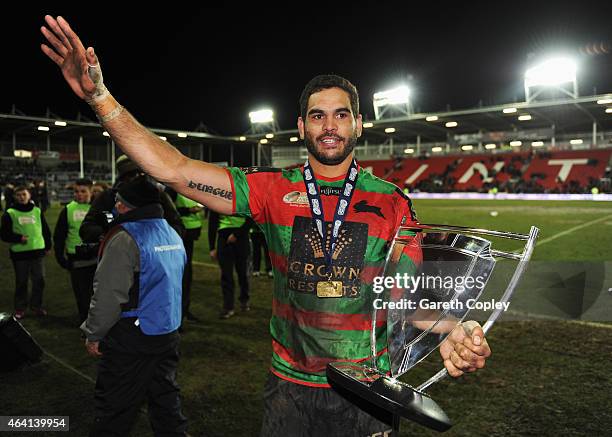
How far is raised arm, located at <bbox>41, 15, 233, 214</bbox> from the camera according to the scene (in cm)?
171

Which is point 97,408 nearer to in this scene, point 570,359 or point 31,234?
point 570,359

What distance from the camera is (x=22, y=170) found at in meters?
43.3

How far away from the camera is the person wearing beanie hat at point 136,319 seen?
293 cm

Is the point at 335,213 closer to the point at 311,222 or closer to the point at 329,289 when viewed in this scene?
the point at 311,222

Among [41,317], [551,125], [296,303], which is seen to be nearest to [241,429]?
[296,303]

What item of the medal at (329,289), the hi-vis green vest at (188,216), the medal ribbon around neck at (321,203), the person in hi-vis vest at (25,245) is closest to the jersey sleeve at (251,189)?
the medal ribbon around neck at (321,203)

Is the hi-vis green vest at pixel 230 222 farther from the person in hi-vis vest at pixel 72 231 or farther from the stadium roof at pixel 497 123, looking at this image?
the stadium roof at pixel 497 123

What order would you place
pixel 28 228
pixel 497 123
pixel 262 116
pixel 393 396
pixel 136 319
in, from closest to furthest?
pixel 393 396, pixel 136 319, pixel 28 228, pixel 497 123, pixel 262 116

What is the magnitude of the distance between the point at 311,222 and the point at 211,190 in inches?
18.0

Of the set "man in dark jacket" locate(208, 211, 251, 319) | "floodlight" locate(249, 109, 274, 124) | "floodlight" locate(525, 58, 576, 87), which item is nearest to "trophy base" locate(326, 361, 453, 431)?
"man in dark jacket" locate(208, 211, 251, 319)

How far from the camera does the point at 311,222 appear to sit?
2.01 metres

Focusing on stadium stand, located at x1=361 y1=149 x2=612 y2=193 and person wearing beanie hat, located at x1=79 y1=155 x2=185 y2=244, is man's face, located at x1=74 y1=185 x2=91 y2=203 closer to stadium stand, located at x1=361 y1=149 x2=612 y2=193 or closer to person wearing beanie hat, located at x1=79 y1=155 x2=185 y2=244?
person wearing beanie hat, located at x1=79 y1=155 x2=185 y2=244

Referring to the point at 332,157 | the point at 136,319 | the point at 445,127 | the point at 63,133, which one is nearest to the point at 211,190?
the point at 332,157

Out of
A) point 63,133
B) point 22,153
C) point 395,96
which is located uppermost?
point 395,96
